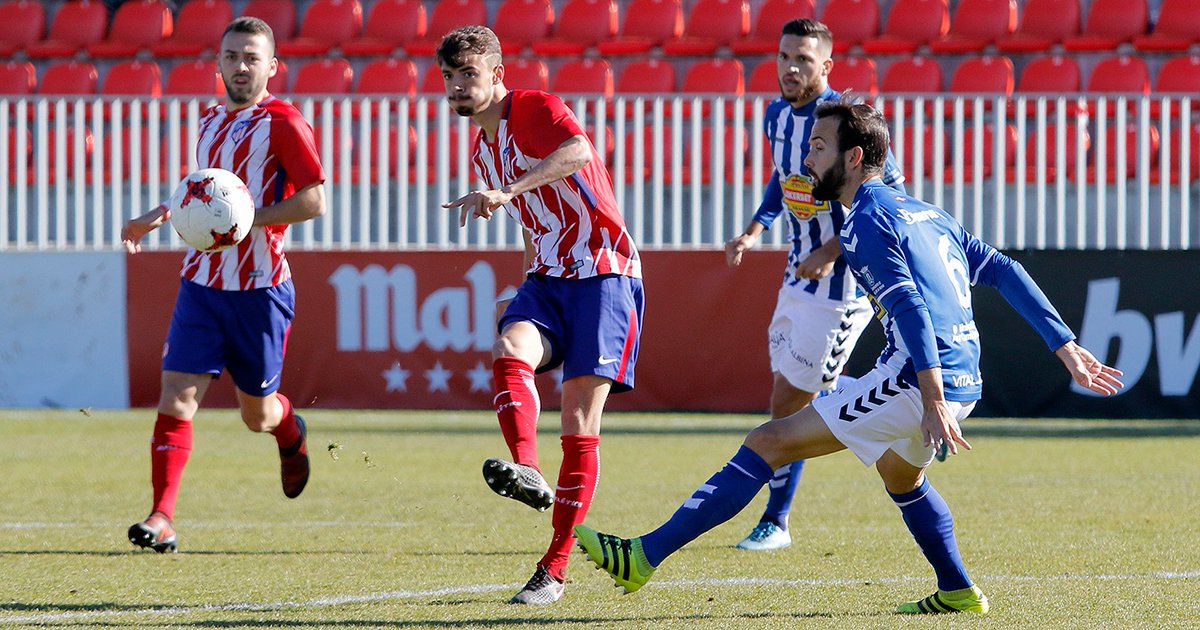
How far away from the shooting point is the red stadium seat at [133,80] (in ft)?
58.0

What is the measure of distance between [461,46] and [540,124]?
0.37 metres

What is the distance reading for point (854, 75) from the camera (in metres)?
15.8

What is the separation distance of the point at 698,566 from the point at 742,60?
39.6 ft

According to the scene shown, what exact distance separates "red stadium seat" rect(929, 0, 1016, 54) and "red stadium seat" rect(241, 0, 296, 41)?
→ 743cm

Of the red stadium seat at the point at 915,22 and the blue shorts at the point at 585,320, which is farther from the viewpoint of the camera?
the red stadium seat at the point at 915,22

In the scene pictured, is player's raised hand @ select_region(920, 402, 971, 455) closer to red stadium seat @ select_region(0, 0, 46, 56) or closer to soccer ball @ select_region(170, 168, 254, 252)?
soccer ball @ select_region(170, 168, 254, 252)

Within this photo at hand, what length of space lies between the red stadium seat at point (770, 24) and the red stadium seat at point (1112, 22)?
2.80 meters

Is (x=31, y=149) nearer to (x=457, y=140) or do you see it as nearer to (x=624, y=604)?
(x=457, y=140)

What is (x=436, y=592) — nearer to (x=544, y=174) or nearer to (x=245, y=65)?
(x=544, y=174)

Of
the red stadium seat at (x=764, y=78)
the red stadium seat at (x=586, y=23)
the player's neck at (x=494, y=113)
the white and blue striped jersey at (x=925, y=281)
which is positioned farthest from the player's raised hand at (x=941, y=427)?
the red stadium seat at (x=586, y=23)

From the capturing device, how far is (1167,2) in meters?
16.9

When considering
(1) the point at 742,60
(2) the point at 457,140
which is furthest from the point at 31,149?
(1) the point at 742,60

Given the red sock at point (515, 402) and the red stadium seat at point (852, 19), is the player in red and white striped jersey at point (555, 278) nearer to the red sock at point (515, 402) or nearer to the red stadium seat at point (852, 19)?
the red sock at point (515, 402)

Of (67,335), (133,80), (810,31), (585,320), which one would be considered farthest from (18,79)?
(585,320)
